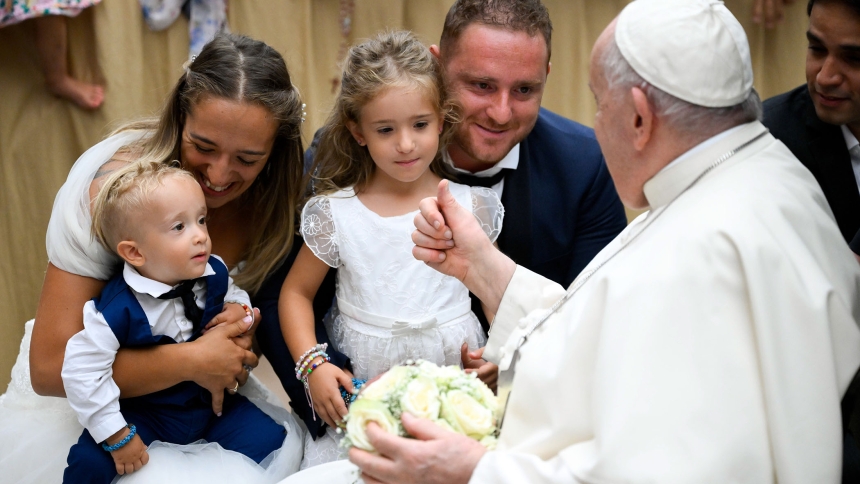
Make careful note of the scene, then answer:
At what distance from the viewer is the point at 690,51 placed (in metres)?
1.73

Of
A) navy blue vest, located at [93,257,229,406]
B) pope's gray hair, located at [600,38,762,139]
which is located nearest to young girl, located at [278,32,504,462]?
navy blue vest, located at [93,257,229,406]

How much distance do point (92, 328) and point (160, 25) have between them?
79.2 inches

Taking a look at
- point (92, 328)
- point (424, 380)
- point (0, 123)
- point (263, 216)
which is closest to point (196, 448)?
point (92, 328)

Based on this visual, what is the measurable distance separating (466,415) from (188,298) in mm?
1094

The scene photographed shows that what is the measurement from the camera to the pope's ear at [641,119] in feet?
5.70

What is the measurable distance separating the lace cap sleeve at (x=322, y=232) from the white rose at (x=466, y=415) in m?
0.97

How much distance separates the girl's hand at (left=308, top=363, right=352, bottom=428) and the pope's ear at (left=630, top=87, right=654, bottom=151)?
3.95ft

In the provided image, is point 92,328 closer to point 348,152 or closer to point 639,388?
point 348,152

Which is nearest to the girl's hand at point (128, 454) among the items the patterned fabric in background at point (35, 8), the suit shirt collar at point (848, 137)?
the patterned fabric in background at point (35, 8)

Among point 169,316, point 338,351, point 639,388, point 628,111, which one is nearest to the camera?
point 639,388

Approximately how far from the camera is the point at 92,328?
2.35m

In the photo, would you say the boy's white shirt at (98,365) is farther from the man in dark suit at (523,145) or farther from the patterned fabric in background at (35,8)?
the patterned fabric in background at (35,8)

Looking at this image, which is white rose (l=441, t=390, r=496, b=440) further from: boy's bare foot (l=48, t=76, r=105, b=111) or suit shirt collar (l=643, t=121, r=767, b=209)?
boy's bare foot (l=48, t=76, r=105, b=111)

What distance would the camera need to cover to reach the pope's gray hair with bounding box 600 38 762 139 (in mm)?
1741
